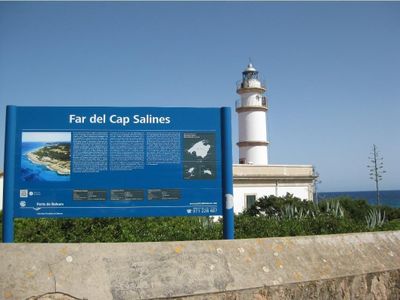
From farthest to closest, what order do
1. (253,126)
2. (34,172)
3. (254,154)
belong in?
(253,126)
(254,154)
(34,172)

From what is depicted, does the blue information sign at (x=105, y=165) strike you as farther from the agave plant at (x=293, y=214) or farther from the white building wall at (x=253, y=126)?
the white building wall at (x=253, y=126)

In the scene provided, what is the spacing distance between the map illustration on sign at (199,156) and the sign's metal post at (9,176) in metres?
2.28

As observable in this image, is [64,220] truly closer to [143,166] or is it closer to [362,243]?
[143,166]

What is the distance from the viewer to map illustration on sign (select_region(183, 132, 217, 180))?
213 inches

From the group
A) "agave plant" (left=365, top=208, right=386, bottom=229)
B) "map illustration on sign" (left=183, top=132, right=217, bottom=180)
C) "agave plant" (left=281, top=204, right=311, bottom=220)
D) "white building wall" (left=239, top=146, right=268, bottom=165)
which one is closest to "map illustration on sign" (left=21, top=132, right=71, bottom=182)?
"map illustration on sign" (left=183, top=132, right=217, bottom=180)

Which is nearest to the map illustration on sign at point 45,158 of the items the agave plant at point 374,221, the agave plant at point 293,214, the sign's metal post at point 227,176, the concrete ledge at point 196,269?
the concrete ledge at point 196,269

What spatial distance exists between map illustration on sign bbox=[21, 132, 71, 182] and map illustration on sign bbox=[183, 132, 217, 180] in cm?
158

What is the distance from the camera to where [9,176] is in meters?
5.06

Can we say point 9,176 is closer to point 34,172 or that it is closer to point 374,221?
point 34,172

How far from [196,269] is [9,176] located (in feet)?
9.12

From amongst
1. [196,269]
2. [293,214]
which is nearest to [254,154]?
[293,214]

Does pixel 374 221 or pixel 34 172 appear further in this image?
pixel 374 221

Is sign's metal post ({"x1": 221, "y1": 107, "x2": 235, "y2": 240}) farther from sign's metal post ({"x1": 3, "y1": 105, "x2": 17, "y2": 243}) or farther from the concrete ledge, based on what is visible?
sign's metal post ({"x1": 3, "y1": 105, "x2": 17, "y2": 243})

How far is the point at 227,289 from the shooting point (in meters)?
3.99
